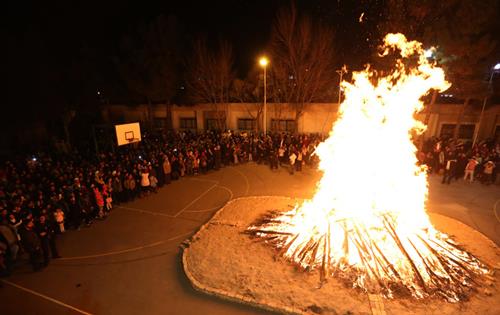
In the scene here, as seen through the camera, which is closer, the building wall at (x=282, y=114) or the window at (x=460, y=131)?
the building wall at (x=282, y=114)

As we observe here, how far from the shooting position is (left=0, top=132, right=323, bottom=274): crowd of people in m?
9.60

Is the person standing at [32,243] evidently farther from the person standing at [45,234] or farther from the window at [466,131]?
the window at [466,131]

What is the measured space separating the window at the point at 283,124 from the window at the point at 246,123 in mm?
2514

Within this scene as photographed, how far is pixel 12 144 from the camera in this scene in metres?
Result: 26.5

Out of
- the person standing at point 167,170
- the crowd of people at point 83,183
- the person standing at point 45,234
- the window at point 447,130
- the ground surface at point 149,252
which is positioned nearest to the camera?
the ground surface at point 149,252

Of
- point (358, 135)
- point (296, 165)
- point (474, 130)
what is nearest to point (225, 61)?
point (296, 165)

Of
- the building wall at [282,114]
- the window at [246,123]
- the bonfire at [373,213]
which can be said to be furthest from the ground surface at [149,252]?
the window at [246,123]

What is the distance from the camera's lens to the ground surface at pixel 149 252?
7953 millimetres

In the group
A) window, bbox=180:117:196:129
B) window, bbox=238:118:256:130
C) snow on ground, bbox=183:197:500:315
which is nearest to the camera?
snow on ground, bbox=183:197:500:315

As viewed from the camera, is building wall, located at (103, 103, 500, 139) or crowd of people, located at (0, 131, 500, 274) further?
building wall, located at (103, 103, 500, 139)

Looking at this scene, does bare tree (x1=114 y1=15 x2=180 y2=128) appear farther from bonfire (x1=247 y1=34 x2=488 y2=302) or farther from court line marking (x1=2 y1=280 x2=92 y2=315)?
court line marking (x1=2 y1=280 x2=92 y2=315)

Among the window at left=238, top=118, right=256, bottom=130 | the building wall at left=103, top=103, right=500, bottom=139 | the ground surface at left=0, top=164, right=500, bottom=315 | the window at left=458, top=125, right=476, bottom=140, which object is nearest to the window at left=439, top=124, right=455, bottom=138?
the building wall at left=103, top=103, right=500, bottom=139

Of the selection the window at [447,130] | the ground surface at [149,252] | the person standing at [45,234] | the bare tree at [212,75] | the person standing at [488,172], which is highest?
the bare tree at [212,75]

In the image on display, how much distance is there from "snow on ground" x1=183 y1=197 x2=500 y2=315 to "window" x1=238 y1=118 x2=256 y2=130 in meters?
21.8
